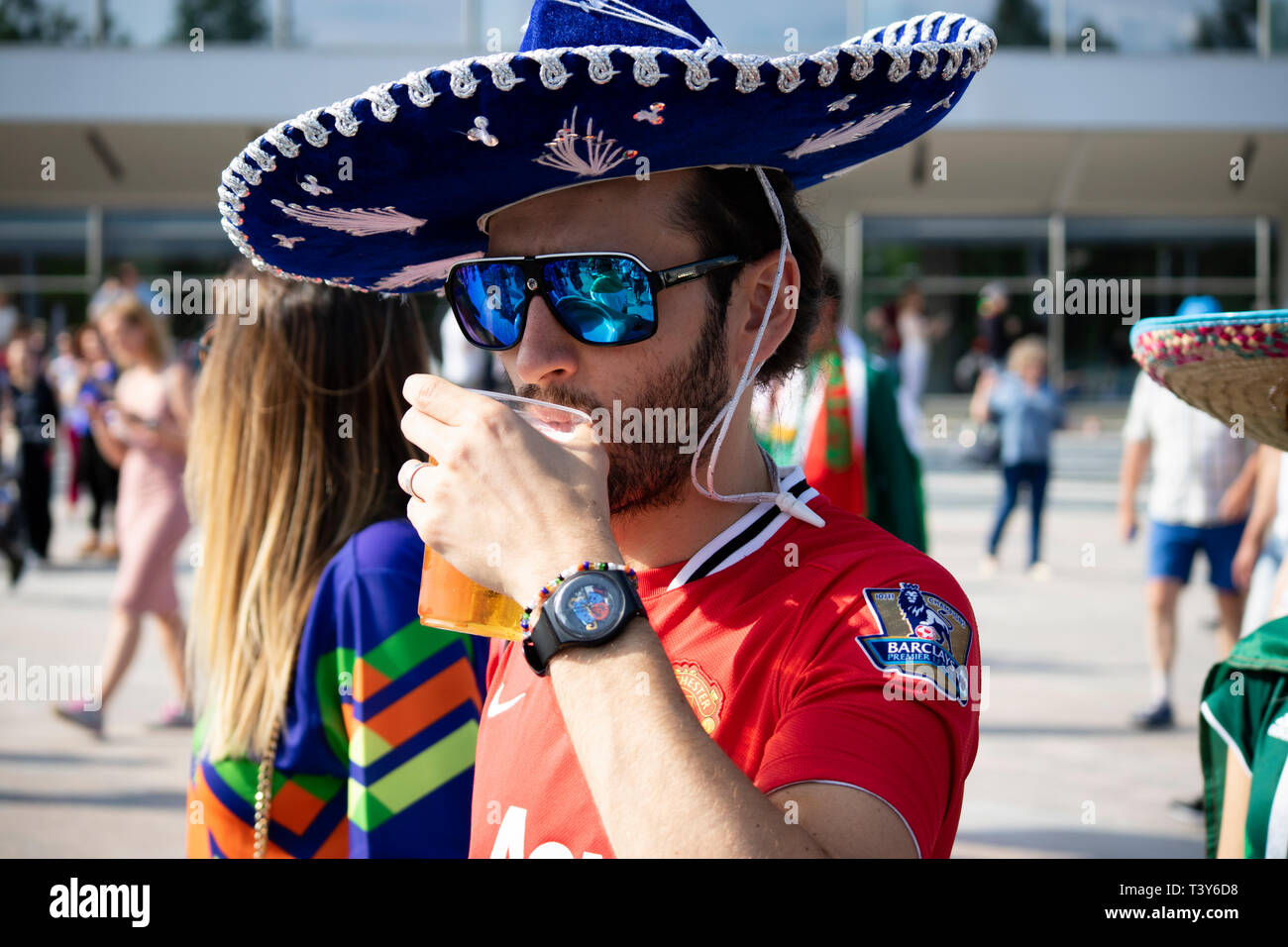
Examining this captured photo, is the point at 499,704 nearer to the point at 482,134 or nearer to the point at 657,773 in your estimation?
the point at 657,773

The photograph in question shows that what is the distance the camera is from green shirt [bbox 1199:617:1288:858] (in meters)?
1.96

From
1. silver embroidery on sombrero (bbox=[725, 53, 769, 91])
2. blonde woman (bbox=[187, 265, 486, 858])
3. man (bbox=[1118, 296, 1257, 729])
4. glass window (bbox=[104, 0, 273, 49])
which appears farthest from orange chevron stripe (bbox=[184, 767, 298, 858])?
glass window (bbox=[104, 0, 273, 49])

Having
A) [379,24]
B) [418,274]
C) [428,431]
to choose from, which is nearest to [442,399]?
[428,431]

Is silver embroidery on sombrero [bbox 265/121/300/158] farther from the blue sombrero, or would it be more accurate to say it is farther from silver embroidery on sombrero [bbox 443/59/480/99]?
silver embroidery on sombrero [bbox 443/59/480/99]

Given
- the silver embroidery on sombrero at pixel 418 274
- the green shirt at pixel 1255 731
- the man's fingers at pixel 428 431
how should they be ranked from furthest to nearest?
the silver embroidery on sombrero at pixel 418 274 < the green shirt at pixel 1255 731 < the man's fingers at pixel 428 431

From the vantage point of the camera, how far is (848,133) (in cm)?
165

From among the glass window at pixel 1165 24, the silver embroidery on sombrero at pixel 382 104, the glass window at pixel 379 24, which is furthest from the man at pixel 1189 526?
the glass window at pixel 1165 24

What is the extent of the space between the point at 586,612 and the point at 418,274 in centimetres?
106

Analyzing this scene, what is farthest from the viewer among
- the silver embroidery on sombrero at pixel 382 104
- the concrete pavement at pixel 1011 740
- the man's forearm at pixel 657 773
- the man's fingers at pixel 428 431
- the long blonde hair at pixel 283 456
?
the concrete pavement at pixel 1011 740

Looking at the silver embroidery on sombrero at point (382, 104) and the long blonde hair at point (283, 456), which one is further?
the long blonde hair at point (283, 456)

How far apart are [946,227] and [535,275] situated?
22.7 m

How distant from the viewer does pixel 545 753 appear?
1620 mm

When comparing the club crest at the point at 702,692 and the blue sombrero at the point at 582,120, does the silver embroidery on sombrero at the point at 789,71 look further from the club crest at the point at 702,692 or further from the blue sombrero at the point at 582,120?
the club crest at the point at 702,692

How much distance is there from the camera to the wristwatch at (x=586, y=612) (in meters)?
1.25
